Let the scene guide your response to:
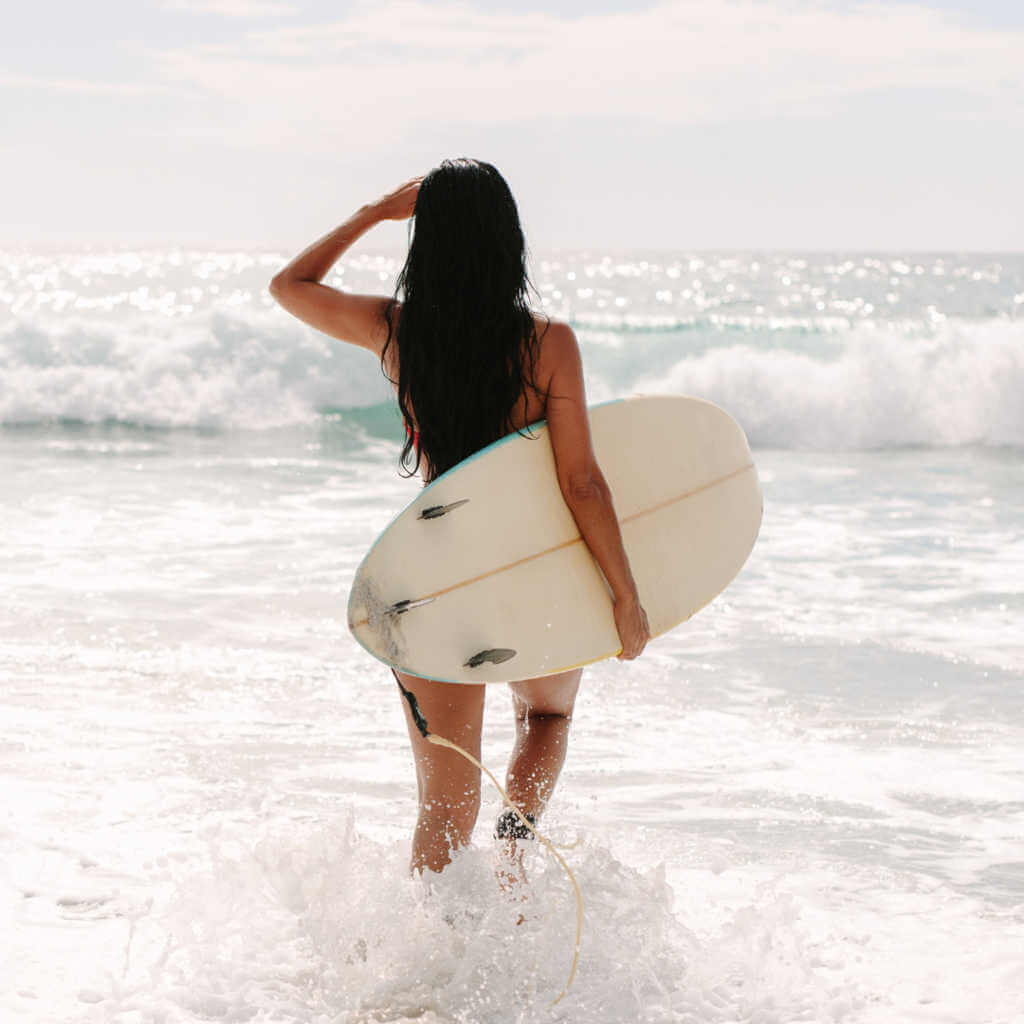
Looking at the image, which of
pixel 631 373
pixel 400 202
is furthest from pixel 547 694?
pixel 631 373

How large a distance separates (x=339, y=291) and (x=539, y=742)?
96 centimetres

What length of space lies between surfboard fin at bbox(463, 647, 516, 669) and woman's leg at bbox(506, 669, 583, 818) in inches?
6.7

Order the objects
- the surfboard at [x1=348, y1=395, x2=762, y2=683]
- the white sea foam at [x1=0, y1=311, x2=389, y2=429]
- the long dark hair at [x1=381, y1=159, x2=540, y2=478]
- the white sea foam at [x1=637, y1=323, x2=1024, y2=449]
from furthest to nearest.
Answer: the white sea foam at [x1=0, y1=311, x2=389, y2=429] < the white sea foam at [x1=637, y1=323, x2=1024, y2=449] < the surfboard at [x1=348, y1=395, x2=762, y2=683] < the long dark hair at [x1=381, y1=159, x2=540, y2=478]

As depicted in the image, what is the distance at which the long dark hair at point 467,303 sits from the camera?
2.08 m

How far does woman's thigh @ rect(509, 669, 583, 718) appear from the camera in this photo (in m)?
2.44

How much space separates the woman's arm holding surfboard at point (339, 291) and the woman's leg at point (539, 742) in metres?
0.74

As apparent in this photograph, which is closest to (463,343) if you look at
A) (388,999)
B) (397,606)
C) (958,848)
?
(397,606)

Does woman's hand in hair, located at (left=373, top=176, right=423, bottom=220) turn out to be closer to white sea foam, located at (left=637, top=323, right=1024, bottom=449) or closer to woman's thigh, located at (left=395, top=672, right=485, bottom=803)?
woman's thigh, located at (left=395, top=672, right=485, bottom=803)

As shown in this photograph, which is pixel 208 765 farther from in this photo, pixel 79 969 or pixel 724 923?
pixel 724 923

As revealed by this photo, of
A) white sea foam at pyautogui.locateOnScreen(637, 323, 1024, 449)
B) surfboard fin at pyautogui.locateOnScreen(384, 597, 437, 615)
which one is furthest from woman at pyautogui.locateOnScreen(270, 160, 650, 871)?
white sea foam at pyautogui.locateOnScreen(637, 323, 1024, 449)

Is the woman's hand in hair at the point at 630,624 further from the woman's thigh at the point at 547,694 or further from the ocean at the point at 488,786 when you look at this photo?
the ocean at the point at 488,786

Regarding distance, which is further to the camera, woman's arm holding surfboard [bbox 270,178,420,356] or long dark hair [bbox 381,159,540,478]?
woman's arm holding surfboard [bbox 270,178,420,356]

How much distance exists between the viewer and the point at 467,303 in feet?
6.93

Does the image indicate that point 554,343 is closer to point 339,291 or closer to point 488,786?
point 339,291
